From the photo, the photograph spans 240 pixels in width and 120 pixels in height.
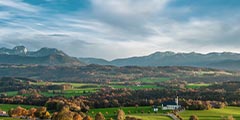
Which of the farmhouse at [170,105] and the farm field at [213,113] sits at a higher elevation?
the farmhouse at [170,105]

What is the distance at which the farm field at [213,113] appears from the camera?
11254 centimetres

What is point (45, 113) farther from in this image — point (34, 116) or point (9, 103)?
point (9, 103)

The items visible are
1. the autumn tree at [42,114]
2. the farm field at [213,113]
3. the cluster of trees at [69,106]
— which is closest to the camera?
the autumn tree at [42,114]

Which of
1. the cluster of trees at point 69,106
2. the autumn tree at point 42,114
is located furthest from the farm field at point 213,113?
the autumn tree at point 42,114

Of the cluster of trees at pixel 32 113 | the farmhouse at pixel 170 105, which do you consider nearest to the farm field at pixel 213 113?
the farmhouse at pixel 170 105

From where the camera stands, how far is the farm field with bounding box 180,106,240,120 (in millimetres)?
112537

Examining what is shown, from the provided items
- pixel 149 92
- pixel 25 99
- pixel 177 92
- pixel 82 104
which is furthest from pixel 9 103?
pixel 177 92

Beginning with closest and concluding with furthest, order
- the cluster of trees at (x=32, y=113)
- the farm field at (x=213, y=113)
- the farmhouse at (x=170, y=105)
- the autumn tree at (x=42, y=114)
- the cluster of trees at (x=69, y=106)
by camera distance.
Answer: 1. the autumn tree at (x=42, y=114)
2. the cluster of trees at (x=32, y=113)
3. the farm field at (x=213, y=113)
4. the cluster of trees at (x=69, y=106)
5. the farmhouse at (x=170, y=105)

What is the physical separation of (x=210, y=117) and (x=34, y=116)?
162 feet

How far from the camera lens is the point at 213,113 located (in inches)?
4779

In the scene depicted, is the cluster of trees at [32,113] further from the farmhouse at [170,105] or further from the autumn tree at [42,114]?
the farmhouse at [170,105]

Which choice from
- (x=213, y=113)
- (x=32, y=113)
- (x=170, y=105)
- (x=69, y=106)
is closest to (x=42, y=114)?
(x=32, y=113)

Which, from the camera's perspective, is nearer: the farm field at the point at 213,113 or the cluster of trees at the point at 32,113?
the cluster of trees at the point at 32,113

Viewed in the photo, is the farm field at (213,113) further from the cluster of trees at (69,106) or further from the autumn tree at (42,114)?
the autumn tree at (42,114)
